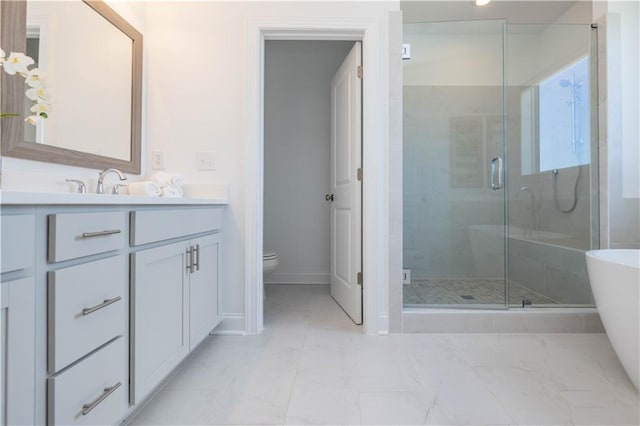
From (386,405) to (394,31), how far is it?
210 cm

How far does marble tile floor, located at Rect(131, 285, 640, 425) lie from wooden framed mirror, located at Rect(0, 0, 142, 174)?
3.84 feet

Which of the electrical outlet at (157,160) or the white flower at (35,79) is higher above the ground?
the white flower at (35,79)

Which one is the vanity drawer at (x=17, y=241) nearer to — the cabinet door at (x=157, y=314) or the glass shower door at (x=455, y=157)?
the cabinet door at (x=157, y=314)

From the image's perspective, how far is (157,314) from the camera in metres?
1.19

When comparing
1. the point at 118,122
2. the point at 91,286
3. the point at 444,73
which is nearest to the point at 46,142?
the point at 118,122

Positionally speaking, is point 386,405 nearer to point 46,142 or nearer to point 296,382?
point 296,382

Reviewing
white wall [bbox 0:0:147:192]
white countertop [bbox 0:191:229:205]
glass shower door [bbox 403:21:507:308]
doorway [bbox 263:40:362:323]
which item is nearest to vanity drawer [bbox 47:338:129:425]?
white countertop [bbox 0:191:229:205]

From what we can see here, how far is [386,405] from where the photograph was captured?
1.24 metres

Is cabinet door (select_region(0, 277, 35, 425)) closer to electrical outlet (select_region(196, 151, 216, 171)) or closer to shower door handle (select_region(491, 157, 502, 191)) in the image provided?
electrical outlet (select_region(196, 151, 216, 171))

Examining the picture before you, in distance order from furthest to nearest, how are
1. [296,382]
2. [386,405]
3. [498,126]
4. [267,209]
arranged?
[267,209], [498,126], [296,382], [386,405]

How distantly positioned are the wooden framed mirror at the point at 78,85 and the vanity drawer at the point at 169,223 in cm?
55

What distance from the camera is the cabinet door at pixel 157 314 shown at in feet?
3.51

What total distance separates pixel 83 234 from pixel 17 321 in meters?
0.25

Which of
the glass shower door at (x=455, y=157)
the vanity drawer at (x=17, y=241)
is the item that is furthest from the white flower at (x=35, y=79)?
the glass shower door at (x=455, y=157)
